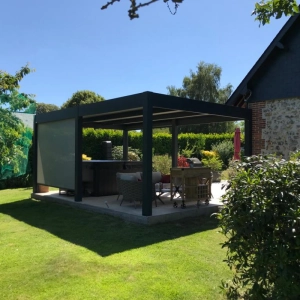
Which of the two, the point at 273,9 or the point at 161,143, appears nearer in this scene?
the point at 273,9

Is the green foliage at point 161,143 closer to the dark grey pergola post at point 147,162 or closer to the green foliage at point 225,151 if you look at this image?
the green foliage at point 225,151

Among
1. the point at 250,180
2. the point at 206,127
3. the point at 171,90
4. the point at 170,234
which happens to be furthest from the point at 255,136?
the point at 171,90

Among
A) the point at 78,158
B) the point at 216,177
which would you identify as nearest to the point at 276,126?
the point at 216,177

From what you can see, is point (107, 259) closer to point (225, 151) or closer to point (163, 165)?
point (163, 165)

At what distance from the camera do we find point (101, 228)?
21.9 ft

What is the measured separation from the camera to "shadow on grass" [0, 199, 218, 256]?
18.6ft

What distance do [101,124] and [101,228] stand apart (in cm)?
640

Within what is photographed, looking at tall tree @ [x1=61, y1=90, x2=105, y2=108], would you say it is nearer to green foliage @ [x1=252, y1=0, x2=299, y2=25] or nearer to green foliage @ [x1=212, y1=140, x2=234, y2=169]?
green foliage @ [x1=212, y1=140, x2=234, y2=169]

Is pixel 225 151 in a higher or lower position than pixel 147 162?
higher

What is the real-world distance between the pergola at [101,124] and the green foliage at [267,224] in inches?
159

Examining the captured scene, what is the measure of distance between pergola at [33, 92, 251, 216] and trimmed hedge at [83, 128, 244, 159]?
5110mm

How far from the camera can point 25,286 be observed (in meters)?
3.94

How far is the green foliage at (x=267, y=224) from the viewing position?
2.62 metres

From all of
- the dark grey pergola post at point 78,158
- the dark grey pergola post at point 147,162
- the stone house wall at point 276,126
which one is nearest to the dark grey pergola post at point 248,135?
the stone house wall at point 276,126
